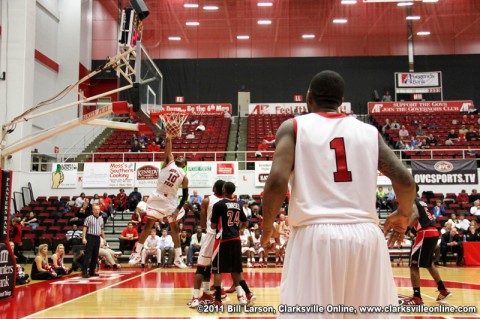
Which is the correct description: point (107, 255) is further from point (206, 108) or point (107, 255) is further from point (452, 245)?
point (206, 108)

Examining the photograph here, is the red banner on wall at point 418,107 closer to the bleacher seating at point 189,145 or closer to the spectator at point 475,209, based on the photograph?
the bleacher seating at point 189,145

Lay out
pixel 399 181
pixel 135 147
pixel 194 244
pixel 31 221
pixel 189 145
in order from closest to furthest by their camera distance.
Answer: pixel 399 181 → pixel 194 244 → pixel 31 221 → pixel 135 147 → pixel 189 145

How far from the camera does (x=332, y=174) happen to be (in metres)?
2.59

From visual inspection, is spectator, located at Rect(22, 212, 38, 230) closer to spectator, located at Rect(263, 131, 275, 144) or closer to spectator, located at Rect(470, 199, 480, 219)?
spectator, located at Rect(263, 131, 275, 144)

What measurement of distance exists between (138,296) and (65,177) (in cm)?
1426

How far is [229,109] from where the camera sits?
31641 mm

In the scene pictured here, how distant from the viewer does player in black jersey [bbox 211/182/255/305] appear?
23.0 feet

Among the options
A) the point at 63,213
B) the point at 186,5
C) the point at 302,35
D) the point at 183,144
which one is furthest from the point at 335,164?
the point at 302,35

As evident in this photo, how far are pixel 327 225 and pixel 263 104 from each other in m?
29.4

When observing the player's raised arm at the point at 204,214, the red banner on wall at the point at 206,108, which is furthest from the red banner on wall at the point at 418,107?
the player's raised arm at the point at 204,214

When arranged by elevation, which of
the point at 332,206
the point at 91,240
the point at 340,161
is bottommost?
the point at 91,240

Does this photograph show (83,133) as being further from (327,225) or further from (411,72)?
(327,225)

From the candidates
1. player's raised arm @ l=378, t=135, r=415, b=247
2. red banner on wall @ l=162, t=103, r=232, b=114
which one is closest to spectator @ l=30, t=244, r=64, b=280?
player's raised arm @ l=378, t=135, r=415, b=247

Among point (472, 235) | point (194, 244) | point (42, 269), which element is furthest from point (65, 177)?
point (472, 235)
